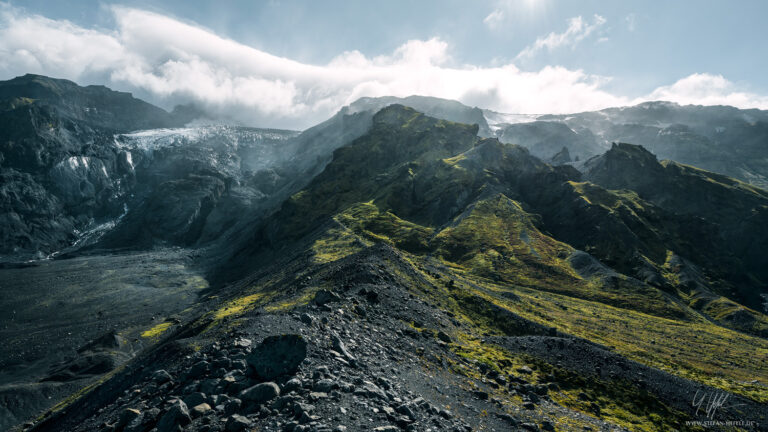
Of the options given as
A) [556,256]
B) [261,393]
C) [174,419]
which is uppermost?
[261,393]

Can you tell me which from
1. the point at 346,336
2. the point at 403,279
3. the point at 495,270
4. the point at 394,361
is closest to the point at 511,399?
the point at 394,361

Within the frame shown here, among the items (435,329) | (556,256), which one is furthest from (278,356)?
(556,256)

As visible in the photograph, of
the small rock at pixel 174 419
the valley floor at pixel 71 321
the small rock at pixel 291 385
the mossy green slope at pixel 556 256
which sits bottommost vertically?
the valley floor at pixel 71 321

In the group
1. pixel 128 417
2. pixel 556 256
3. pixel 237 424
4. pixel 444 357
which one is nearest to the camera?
pixel 237 424

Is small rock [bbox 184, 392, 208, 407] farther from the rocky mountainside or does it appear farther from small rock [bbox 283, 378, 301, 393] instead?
small rock [bbox 283, 378, 301, 393]

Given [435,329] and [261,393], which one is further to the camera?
[435,329]

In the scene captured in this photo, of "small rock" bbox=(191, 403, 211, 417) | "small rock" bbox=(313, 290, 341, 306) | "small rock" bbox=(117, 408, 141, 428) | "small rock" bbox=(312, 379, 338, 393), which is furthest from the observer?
"small rock" bbox=(313, 290, 341, 306)

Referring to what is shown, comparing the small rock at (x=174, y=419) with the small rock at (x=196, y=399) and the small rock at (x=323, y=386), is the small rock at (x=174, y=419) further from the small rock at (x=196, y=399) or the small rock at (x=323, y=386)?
the small rock at (x=323, y=386)

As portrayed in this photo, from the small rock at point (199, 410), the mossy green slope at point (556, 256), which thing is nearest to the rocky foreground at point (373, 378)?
the small rock at point (199, 410)

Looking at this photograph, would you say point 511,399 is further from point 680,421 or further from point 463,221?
point 463,221

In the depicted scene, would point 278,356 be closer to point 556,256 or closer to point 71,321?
point 556,256

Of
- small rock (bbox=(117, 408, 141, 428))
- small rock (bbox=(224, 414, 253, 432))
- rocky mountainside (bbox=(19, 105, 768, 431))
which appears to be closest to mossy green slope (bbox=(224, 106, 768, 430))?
rocky mountainside (bbox=(19, 105, 768, 431))

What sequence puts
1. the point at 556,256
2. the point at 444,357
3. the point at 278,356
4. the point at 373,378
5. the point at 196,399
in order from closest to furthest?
1. the point at 196,399
2. the point at 278,356
3. the point at 373,378
4. the point at 444,357
5. the point at 556,256

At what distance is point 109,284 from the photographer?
16675 centimetres
